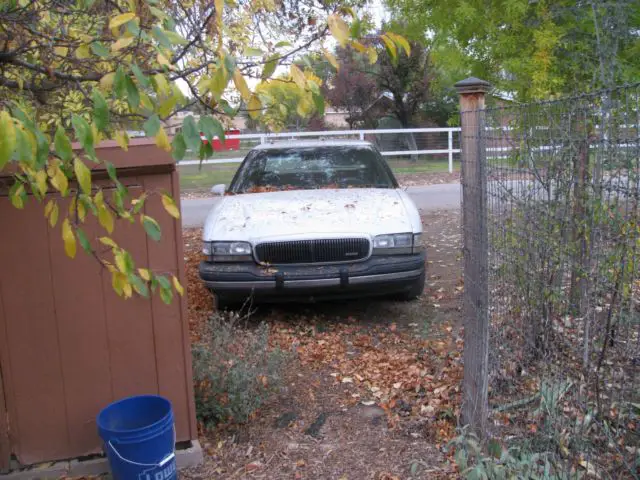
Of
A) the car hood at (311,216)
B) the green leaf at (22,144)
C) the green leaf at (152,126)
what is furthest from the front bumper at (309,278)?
the green leaf at (22,144)

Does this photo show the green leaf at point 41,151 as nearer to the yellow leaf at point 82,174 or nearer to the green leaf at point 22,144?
the yellow leaf at point 82,174

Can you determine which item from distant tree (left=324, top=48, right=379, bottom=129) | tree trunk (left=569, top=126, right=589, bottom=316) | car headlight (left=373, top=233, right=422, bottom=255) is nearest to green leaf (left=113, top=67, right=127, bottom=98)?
tree trunk (left=569, top=126, right=589, bottom=316)

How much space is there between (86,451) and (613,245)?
2.78 metres

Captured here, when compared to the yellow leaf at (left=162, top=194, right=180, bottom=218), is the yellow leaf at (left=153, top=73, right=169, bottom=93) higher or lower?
higher

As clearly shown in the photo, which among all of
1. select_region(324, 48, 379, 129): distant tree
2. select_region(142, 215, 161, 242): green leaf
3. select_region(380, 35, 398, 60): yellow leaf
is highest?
select_region(324, 48, 379, 129): distant tree

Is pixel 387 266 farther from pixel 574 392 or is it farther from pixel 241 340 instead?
pixel 574 392

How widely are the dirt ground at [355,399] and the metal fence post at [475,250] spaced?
30 centimetres

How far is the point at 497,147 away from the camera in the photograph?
331 centimetres

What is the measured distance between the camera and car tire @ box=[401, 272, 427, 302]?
5.66 metres

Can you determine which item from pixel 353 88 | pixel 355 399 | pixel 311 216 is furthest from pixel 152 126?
pixel 353 88

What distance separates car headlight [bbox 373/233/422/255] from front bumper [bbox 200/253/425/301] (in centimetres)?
4

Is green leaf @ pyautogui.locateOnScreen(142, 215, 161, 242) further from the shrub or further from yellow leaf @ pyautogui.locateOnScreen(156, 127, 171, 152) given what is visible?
the shrub

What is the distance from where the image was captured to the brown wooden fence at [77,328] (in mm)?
3213

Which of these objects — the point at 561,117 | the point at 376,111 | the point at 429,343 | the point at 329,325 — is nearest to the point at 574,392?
the point at 561,117
